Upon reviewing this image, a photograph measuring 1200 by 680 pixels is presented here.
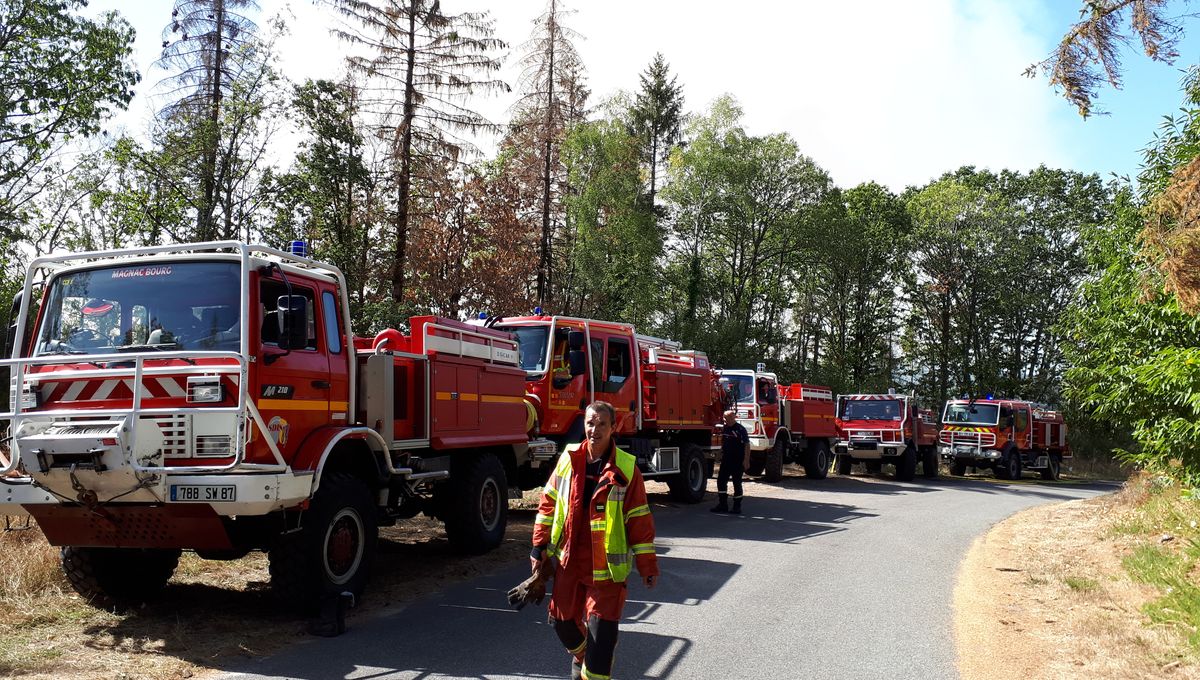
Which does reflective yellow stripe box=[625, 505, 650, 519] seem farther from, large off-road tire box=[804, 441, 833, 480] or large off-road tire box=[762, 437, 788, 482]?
large off-road tire box=[804, 441, 833, 480]

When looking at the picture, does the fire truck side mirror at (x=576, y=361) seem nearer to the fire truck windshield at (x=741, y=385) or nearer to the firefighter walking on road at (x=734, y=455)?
the firefighter walking on road at (x=734, y=455)

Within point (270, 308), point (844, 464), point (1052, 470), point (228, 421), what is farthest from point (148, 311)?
point (1052, 470)

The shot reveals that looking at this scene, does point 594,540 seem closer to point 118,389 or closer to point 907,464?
point 118,389

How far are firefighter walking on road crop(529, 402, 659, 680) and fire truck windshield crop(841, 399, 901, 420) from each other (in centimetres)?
2302

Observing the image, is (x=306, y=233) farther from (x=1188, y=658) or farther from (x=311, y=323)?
(x=1188, y=658)

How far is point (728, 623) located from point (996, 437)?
25010 millimetres

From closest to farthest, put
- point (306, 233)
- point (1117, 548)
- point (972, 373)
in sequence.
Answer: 1. point (1117, 548)
2. point (306, 233)
3. point (972, 373)

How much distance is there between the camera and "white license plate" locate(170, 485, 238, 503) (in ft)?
20.1

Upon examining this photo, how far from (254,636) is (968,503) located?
16.2 m

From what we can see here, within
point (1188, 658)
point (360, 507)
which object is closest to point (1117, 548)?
point (1188, 658)

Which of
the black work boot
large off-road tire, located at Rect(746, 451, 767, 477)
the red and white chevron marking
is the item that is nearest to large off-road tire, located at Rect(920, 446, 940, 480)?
large off-road tire, located at Rect(746, 451, 767, 477)

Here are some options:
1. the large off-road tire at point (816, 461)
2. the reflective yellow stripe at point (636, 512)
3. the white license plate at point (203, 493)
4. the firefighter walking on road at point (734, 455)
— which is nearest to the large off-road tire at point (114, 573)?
the white license plate at point (203, 493)

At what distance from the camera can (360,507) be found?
7449mm

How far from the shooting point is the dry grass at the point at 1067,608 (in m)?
6.34
